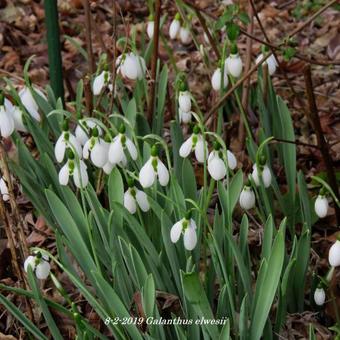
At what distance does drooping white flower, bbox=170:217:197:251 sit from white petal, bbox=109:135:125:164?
10.2 inches

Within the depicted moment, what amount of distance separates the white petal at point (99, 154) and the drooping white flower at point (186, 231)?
31 centimetres

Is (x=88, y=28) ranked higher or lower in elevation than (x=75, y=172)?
higher

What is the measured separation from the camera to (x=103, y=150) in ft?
6.42

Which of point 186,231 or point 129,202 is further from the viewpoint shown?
point 129,202

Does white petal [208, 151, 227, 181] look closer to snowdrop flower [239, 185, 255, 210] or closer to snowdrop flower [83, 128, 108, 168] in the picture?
snowdrop flower [239, 185, 255, 210]

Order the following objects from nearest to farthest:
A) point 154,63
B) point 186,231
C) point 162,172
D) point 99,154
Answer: point 186,231
point 162,172
point 99,154
point 154,63

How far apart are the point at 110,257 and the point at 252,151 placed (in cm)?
60

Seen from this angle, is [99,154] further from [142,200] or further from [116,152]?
[142,200]

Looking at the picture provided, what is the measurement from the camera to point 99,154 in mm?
1953

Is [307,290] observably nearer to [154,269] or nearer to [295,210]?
[295,210]

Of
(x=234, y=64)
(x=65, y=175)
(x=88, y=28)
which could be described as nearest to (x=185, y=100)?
(x=234, y=64)

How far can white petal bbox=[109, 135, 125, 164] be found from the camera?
1.91 metres

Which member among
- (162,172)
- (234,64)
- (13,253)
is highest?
(234,64)

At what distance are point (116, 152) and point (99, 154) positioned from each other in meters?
0.07
